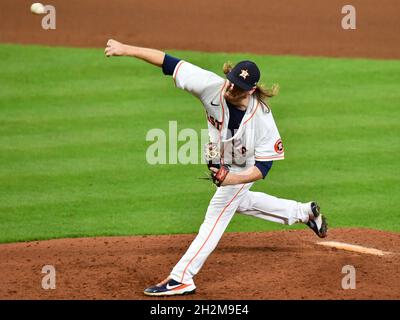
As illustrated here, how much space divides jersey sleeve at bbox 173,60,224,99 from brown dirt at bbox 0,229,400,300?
63.7 inches

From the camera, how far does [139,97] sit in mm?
12906

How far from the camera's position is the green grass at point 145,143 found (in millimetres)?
9609

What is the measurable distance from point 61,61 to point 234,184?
782cm

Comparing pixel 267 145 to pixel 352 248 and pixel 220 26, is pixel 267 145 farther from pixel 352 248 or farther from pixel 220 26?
pixel 220 26

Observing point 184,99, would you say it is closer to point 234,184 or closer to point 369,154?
point 369,154

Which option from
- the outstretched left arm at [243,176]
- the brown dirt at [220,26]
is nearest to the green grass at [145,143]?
the brown dirt at [220,26]

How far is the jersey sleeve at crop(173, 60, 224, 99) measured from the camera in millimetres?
6977

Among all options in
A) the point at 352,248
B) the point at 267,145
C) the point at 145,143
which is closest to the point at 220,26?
the point at 145,143

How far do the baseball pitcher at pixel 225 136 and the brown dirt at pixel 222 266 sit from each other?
28cm

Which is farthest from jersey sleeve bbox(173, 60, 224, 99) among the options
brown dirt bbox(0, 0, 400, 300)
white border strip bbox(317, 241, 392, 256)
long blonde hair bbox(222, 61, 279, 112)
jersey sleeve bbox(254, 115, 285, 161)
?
white border strip bbox(317, 241, 392, 256)

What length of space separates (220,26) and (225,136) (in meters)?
8.52

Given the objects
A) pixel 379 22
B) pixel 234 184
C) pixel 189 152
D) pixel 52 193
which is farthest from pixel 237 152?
pixel 379 22

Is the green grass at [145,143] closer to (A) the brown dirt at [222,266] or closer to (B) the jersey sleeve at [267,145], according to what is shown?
(A) the brown dirt at [222,266]

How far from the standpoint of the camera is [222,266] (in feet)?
25.6
